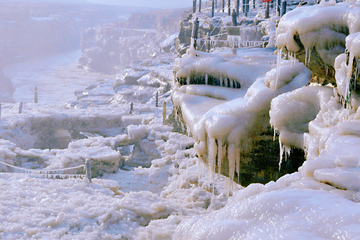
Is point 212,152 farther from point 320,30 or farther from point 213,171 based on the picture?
point 320,30

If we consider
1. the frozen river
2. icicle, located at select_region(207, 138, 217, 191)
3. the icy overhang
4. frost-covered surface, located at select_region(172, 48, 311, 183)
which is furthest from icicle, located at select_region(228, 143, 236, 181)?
the frozen river

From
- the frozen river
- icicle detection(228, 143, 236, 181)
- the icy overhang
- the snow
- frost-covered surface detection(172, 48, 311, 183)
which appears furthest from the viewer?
the frozen river

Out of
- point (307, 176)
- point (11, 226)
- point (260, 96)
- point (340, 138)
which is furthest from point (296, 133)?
point (11, 226)

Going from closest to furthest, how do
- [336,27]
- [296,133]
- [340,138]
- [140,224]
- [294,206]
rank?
[294,206], [340,138], [336,27], [296,133], [140,224]

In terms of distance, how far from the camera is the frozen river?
45.4m

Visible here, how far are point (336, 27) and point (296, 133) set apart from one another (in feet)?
5.68

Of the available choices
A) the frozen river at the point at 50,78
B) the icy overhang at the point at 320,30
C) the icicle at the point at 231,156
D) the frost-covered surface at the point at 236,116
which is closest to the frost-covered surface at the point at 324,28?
the icy overhang at the point at 320,30

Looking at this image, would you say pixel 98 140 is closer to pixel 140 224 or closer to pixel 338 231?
pixel 140 224

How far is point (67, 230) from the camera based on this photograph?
538cm

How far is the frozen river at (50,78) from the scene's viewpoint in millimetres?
45438

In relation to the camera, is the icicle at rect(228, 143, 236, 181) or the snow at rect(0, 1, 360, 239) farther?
the icicle at rect(228, 143, 236, 181)

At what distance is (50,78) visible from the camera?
57.7 meters

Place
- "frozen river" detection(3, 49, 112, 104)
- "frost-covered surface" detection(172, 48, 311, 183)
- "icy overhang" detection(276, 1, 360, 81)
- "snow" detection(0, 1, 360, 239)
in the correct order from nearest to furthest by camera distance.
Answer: "snow" detection(0, 1, 360, 239)
"icy overhang" detection(276, 1, 360, 81)
"frost-covered surface" detection(172, 48, 311, 183)
"frozen river" detection(3, 49, 112, 104)

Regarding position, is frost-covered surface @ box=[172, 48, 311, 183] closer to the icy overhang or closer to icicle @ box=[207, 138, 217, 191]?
icicle @ box=[207, 138, 217, 191]
